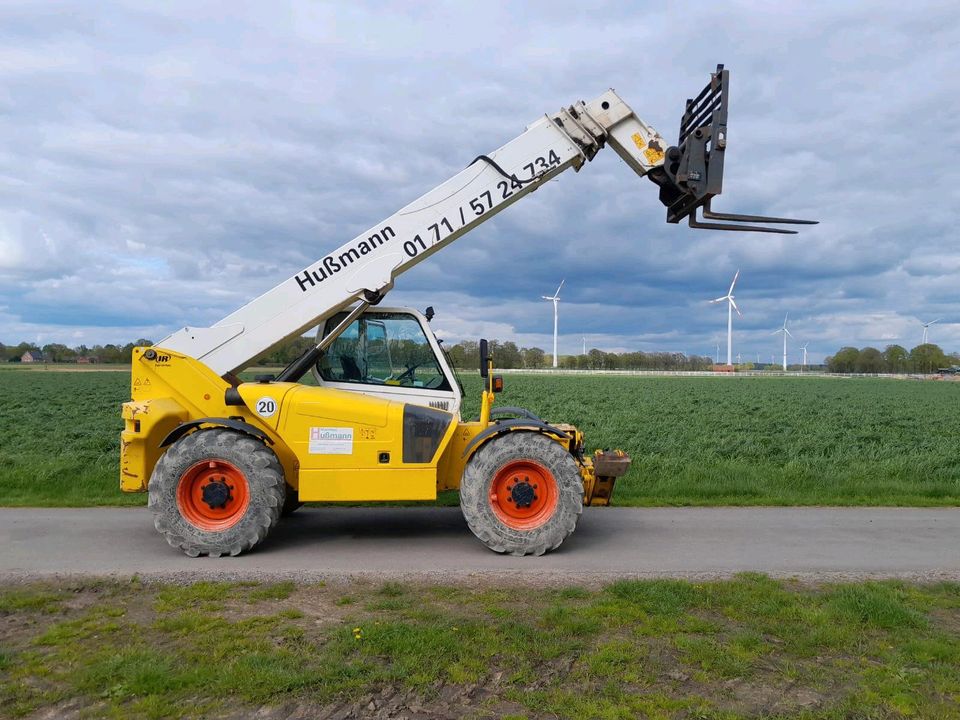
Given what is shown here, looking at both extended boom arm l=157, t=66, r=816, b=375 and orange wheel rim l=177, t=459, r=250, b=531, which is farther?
extended boom arm l=157, t=66, r=816, b=375

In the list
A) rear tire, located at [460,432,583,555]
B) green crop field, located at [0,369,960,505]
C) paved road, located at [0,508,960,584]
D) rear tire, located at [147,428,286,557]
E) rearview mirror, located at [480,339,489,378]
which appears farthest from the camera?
green crop field, located at [0,369,960,505]

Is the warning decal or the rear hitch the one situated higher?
the rear hitch

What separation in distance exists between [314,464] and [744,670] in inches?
178

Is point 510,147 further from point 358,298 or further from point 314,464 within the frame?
point 314,464

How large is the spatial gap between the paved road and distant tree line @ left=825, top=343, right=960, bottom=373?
5658 inches

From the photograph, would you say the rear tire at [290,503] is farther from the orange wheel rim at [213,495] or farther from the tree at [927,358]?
the tree at [927,358]

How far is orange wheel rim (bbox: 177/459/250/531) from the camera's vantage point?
7238 mm

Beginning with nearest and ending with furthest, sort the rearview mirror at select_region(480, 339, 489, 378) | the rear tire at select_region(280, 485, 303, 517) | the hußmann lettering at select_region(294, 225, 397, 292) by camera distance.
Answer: the rearview mirror at select_region(480, 339, 489, 378) < the hußmann lettering at select_region(294, 225, 397, 292) < the rear tire at select_region(280, 485, 303, 517)

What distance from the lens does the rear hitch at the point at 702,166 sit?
757 centimetres

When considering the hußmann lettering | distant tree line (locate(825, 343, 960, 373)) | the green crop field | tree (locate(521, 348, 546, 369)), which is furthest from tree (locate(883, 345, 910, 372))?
the hußmann lettering

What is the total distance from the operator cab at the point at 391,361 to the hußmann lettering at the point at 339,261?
468 millimetres

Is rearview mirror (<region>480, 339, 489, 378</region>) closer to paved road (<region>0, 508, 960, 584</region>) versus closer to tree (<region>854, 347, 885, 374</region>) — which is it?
paved road (<region>0, 508, 960, 584</region>)

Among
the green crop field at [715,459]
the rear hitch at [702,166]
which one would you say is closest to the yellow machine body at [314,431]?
the green crop field at [715,459]

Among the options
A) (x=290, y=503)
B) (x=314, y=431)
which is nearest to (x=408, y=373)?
(x=314, y=431)
